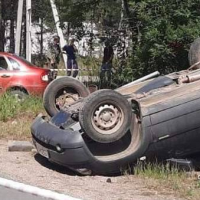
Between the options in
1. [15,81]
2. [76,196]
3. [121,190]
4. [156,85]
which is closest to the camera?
[76,196]

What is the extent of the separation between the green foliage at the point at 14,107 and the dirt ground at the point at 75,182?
3.06 m

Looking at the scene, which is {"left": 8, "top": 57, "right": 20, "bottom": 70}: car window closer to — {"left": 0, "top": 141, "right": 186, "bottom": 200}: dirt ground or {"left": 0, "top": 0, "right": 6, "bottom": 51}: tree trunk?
{"left": 0, "top": 141, "right": 186, "bottom": 200}: dirt ground

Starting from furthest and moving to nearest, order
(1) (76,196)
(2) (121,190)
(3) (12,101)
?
(3) (12,101) → (2) (121,190) → (1) (76,196)

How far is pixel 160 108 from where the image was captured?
7715 millimetres

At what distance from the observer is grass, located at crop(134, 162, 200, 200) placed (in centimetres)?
704

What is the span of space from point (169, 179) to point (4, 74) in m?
8.69

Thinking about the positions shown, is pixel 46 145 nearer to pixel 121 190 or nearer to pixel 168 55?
pixel 121 190

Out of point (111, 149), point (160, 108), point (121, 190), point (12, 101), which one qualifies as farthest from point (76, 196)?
point (12, 101)

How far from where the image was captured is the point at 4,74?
50.8 feet

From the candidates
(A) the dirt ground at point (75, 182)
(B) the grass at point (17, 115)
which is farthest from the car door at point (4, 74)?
(A) the dirt ground at point (75, 182)

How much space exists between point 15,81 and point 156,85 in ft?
24.0

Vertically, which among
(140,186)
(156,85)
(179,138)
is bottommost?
(140,186)

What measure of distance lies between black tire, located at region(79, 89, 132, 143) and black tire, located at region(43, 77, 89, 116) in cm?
179

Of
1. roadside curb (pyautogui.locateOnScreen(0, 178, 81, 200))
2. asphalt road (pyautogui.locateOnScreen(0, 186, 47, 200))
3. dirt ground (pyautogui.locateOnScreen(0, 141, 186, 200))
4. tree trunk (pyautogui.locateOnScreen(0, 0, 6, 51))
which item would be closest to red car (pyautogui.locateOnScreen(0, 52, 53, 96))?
dirt ground (pyautogui.locateOnScreen(0, 141, 186, 200))
